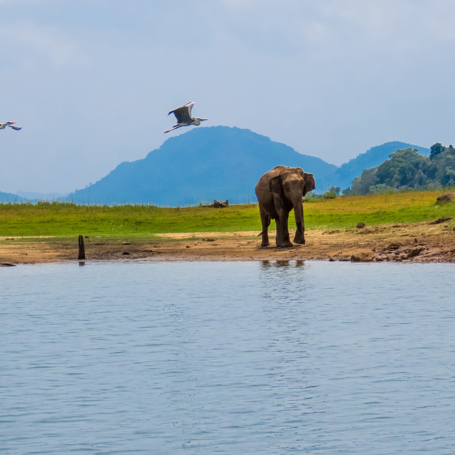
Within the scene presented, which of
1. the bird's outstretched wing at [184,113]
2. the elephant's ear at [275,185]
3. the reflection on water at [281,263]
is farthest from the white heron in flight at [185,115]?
the reflection on water at [281,263]

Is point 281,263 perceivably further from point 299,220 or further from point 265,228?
point 265,228

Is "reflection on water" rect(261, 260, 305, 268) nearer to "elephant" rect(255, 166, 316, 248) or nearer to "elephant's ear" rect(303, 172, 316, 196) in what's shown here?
"elephant" rect(255, 166, 316, 248)

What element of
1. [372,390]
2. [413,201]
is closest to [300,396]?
[372,390]

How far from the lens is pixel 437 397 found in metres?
10.1

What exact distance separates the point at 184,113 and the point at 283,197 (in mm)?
4372

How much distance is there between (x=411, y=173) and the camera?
336 feet

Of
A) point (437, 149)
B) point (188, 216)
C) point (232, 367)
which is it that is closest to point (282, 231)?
point (188, 216)

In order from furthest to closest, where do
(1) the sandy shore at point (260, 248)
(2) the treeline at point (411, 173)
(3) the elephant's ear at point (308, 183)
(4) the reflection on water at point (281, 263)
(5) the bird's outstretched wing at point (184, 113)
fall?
(2) the treeline at point (411, 173), (3) the elephant's ear at point (308, 183), (5) the bird's outstretched wing at point (184, 113), (1) the sandy shore at point (260, 248), (4) the reflection on water at point (281, 263)

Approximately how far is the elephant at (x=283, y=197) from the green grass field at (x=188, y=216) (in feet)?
15.9

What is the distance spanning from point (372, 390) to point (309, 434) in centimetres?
188

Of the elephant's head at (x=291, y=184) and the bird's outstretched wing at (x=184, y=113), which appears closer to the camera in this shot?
the elephant's head at (x=291, y=184)

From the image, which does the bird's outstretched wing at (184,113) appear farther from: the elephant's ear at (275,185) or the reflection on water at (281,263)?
the reflection on water at (281,263)

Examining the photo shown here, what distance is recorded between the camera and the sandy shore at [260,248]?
26000 millimetres

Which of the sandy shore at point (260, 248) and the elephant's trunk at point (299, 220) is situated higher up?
the elephant's trunk at point (299, 220)
